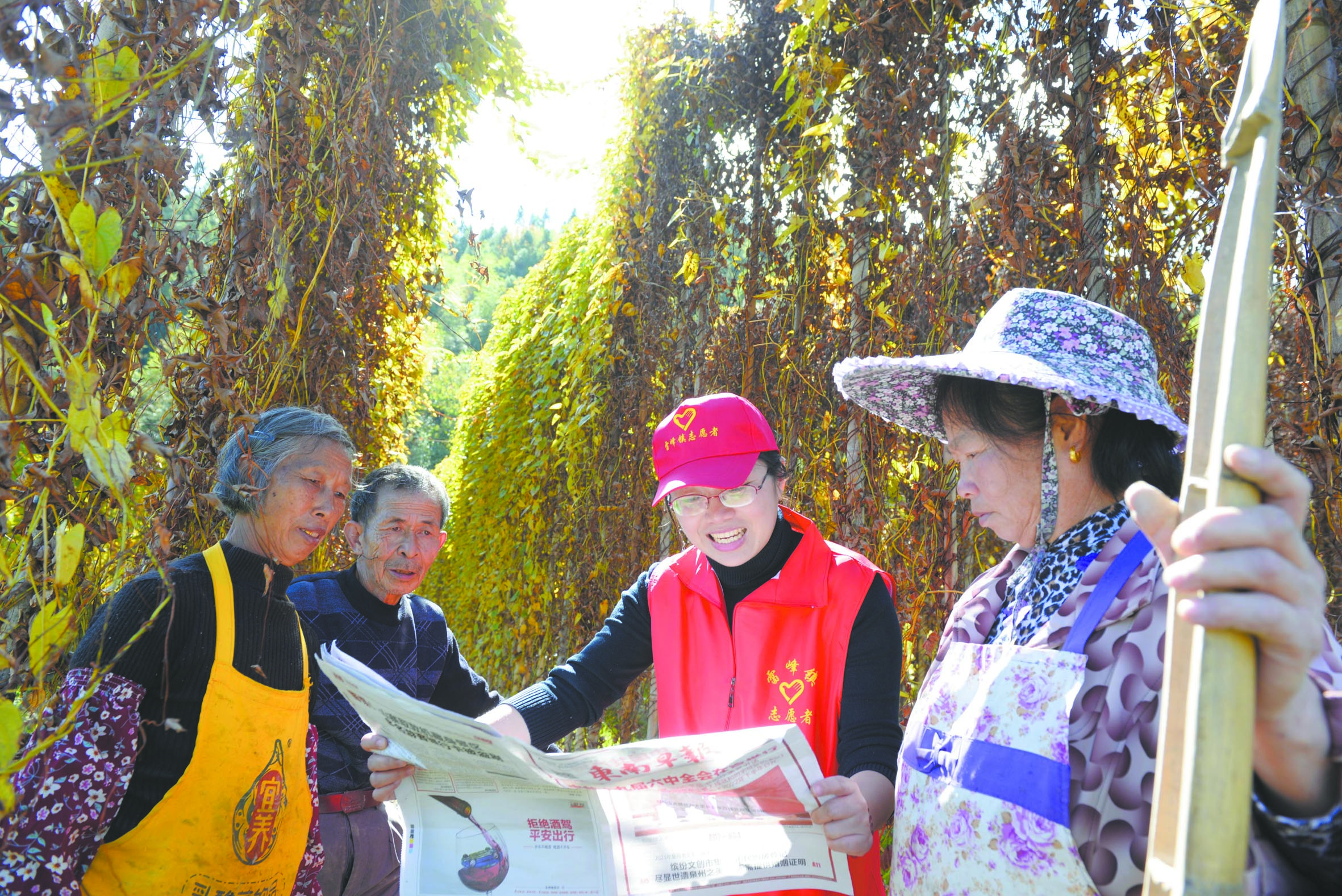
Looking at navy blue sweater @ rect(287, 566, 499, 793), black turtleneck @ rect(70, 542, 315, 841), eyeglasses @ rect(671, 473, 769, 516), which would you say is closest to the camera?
black turtleneck @ rect(70, 542, 315, 841)

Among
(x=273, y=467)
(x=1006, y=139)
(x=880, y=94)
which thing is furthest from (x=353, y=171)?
(x=1006, y=139)

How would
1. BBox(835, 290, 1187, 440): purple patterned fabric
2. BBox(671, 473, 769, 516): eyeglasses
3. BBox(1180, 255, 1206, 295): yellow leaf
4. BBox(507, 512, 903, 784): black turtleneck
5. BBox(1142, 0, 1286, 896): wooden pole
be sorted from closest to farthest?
BBox(1142, 0, 1286, 896): wooden pole, BBox(835, 290, 1187, 440): purple patterned fabric, BBox(507, 512, 903, 784): black turtleneck, BBox(671, 473, 769, 516): eyeglasses, BBox(1180, 255, 1206, 295): yellow leaf

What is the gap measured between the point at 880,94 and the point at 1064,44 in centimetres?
66

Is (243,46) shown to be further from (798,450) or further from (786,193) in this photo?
(798,450)

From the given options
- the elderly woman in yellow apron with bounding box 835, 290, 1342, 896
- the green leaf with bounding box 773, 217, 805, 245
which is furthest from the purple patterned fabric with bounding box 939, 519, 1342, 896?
the green leaf with bounding box 773, 217, 805, 245

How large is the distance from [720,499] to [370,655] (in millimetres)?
1234

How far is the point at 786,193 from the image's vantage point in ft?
11.1

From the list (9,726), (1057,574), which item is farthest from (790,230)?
(9,726)

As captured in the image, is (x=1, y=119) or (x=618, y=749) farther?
(x=618, y=749)

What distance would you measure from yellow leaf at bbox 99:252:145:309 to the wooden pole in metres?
0.99

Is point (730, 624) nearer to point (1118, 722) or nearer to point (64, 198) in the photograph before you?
point (1118, 722)

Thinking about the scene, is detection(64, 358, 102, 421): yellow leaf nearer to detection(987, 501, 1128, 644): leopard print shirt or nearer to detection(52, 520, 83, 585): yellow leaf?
detection(52, 520, 83, 585): yellow leaf

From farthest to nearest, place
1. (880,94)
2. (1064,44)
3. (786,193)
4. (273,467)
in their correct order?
(786,193)
(880,94)
(1064,44)
(273,467)

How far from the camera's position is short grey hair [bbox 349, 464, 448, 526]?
9.12ft
